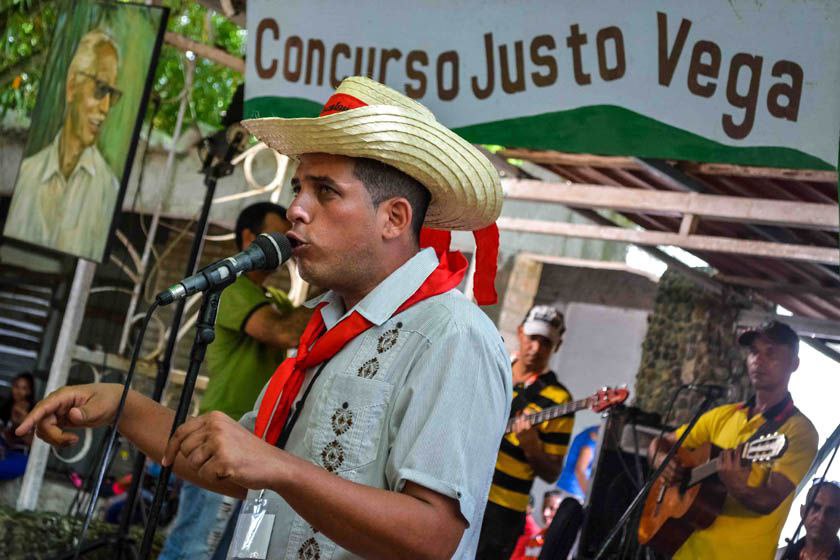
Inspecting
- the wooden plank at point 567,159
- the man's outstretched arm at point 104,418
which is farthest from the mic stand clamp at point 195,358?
the wooden plank at point 567,159

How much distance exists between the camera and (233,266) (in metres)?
2.11

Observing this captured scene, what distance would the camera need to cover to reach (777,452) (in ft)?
14.3

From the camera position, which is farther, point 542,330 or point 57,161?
point 542,330

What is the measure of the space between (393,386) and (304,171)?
0.53 metres

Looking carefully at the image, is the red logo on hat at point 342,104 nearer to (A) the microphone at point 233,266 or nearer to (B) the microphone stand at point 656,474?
(A) the microphone at point 233,266

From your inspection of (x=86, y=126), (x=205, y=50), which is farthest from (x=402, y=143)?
(x=205, y=50)

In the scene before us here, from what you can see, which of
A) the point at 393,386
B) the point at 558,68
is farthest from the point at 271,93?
the point at 393,386

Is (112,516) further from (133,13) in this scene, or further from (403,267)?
(403,267)

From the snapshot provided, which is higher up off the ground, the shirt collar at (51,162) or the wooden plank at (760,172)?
the wooden plank at (760,172)

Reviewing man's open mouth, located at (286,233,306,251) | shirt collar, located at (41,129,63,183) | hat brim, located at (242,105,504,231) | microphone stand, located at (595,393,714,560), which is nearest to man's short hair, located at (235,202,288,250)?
shirt collar, located at (41,129,63,183)

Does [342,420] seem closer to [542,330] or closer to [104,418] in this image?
[104,418]

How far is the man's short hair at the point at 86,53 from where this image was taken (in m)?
5.25

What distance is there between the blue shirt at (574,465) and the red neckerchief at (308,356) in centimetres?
736

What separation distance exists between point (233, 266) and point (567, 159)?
4850 mm
